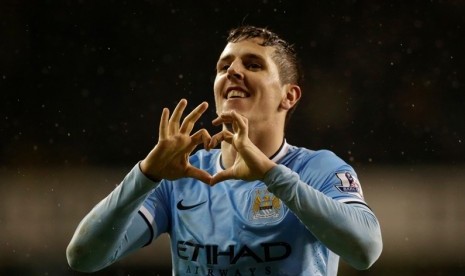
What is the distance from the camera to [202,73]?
8297 millimetres

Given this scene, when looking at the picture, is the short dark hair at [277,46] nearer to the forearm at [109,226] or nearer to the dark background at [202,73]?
the forearm at [109,226]

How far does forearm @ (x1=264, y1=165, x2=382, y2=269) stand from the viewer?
2734 millimetres

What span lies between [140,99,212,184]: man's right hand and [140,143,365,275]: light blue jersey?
35cm

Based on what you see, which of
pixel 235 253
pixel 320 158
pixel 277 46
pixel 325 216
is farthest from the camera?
pixel 277 46

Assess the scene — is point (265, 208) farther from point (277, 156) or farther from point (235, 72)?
point (235, 72)

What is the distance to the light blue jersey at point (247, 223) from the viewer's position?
9.97ft

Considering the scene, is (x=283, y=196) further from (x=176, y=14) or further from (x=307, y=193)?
(x=176, y=14)

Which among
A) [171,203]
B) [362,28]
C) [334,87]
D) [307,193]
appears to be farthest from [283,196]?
[362,28]

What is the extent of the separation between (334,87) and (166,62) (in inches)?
68.1

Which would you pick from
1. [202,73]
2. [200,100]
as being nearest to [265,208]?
[200,100]

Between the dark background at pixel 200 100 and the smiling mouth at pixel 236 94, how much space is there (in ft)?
13.5

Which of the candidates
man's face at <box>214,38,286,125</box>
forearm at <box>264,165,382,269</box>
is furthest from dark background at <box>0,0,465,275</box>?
forearm at <box>264,165,382,269</box>

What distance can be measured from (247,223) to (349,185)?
416mm

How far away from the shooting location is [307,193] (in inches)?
108
